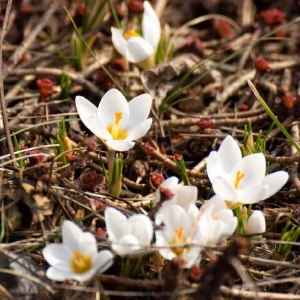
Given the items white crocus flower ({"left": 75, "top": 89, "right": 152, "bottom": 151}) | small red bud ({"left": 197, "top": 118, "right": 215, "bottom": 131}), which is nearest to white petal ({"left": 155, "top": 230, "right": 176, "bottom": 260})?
white crocus flower ({"left": 75, "top": 89, "right": 152, "bottom": 151})

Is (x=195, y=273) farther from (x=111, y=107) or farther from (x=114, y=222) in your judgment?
(x=111, y=107)

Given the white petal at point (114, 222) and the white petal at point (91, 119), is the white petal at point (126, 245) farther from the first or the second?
the white petal at point (91, 119)

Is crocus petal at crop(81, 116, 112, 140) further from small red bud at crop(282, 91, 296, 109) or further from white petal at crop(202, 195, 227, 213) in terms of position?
small red bud at crop(282, 91, 296, 109)

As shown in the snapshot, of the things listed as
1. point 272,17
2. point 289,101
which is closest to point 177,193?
point 289,101

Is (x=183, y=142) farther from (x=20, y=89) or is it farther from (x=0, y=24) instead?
(x=0, y=24)

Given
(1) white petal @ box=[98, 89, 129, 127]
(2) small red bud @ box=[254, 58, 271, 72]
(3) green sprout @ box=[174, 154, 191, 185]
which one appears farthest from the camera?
(2) small red bud @ box=[254, 58, 271, 72]
